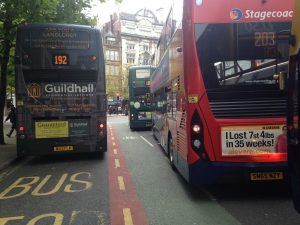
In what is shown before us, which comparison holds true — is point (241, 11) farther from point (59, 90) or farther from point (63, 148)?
point (63, 148)

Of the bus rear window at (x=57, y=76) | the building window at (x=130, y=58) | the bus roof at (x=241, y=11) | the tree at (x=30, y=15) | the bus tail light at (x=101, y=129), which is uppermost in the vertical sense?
the building window at (x=130, y=58)

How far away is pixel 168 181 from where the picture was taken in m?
8.91

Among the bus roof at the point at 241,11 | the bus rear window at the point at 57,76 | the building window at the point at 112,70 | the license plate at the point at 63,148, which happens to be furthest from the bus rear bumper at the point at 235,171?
the building window at the point at 112,70

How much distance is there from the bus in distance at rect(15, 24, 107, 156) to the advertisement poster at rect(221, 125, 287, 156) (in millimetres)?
5921

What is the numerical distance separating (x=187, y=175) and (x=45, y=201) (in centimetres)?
248

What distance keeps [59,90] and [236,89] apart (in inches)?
252

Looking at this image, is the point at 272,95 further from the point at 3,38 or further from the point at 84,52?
the point at 3,38

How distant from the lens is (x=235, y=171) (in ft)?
22.4

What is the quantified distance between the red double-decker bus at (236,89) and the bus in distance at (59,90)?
220 inches

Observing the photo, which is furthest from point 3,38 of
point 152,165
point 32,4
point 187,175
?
point 187,175

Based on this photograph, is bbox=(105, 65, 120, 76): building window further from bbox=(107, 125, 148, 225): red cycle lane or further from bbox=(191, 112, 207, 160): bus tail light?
bbox=(191, 112, 207, 160): bus tail light

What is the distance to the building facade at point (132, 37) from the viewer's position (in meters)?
101

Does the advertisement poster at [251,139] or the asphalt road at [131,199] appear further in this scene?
the advertisement poster at [251,139]

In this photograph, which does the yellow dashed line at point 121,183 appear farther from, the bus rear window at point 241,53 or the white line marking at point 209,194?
the bus rear window at point 241,53
